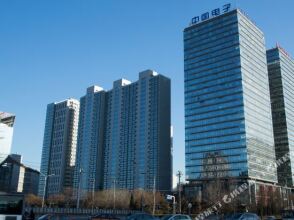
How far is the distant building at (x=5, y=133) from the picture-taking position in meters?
56.0

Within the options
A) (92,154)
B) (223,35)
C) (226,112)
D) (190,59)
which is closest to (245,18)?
(223,35)

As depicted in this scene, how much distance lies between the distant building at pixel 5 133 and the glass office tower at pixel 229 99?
3043 inches

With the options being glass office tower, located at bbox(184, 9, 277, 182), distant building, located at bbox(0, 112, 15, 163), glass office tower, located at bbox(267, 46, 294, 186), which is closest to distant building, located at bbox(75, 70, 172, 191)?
glass office tower, located at bbox(184, 9, 277, 182)

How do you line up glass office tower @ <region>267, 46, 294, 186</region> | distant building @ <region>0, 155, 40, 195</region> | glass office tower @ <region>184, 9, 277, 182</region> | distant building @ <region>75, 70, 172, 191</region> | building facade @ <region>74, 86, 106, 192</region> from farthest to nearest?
building facade @ <region>74, 86, 106, 192</region> → distant building @ <region>75, 70, 172, 191</region> → glass office tower @ <region>267, 46, 294, 186</region> → glass office tower @ <region>184, 9, 277, 182</region> → distant building @ <region>0, 155, 40, 195</region>

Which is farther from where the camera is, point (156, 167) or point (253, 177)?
point (156, 167)

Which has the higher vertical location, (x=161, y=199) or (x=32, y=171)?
(x=32, y=171)

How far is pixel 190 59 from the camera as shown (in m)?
151

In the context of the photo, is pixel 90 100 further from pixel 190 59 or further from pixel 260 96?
pixel 260 96

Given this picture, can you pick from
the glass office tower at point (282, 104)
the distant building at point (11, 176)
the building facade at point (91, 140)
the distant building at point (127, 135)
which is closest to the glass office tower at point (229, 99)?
the glass office tower at point (282, 104)

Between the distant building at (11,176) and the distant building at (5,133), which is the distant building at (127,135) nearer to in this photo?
the distant building at (11,176)

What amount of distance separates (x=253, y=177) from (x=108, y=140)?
249ft

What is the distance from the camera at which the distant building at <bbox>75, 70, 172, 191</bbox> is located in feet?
523

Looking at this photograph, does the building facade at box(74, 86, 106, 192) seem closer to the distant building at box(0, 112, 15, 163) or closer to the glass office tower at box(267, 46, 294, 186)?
the glass office tower at box(267, 46, 294, 186)

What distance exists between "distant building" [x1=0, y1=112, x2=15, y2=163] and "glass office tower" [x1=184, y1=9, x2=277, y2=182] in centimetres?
7729
